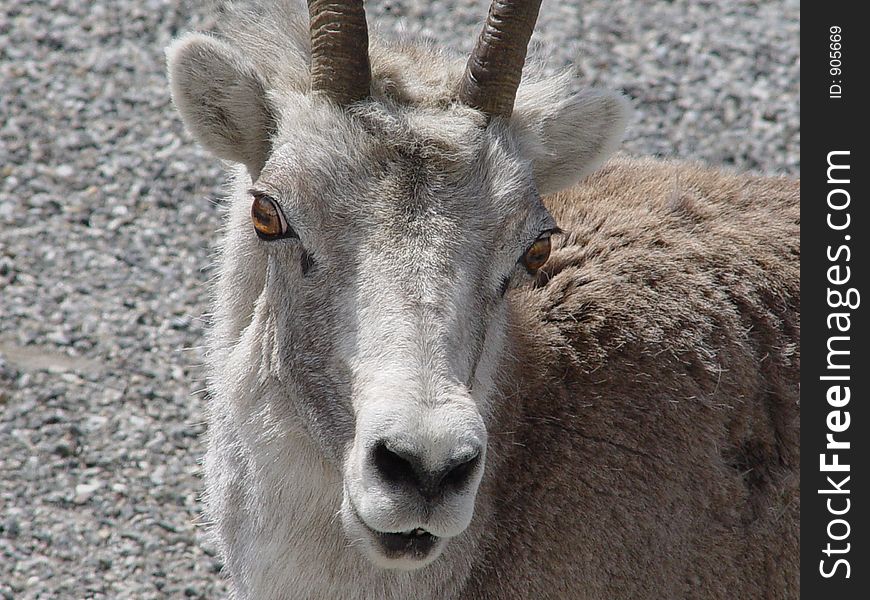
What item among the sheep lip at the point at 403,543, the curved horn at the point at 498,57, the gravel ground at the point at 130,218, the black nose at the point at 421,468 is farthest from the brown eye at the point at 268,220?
the gravel ground at the point at 130,218

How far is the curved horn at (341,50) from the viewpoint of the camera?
4.92 meters

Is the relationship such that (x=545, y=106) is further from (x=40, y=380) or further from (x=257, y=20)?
(x=40, y=380)

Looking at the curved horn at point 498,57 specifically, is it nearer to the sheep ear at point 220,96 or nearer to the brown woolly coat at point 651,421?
the sheep ear at point 220,96

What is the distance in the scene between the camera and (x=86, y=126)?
453 inches

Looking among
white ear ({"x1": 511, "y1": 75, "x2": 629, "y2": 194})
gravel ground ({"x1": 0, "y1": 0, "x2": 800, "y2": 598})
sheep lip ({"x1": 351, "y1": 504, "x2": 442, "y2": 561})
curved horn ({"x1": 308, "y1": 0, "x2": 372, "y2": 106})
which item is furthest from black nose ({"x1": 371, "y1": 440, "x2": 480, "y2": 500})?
gravel ground ({"x1": 0, "y1": 0, "x2": 800, "y2": 598})

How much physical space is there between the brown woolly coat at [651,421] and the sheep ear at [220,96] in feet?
5.28

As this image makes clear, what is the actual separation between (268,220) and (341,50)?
831 mm

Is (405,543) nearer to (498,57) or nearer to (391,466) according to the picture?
(391,466)

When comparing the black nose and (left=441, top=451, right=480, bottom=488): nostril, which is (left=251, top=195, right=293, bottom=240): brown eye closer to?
the black nose

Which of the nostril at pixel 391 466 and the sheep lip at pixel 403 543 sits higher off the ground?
the nostril at pixel 391 466

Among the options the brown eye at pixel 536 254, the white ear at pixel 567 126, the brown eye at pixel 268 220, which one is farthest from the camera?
the white ear at pixel 567 126

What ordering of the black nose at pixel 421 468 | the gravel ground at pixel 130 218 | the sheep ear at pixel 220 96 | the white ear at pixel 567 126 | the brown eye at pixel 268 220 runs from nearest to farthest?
the black nose at pixel 421 468 < the brown eye at pixel 268 220 < the sheep ear at pixel 220 96 < the white ear at pixel 567 126 < the gravel ground at pixel 130 218

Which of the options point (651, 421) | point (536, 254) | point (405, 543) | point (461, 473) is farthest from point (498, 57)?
point (405, 543)

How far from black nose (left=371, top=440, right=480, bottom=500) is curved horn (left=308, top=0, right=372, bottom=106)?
1663mm
